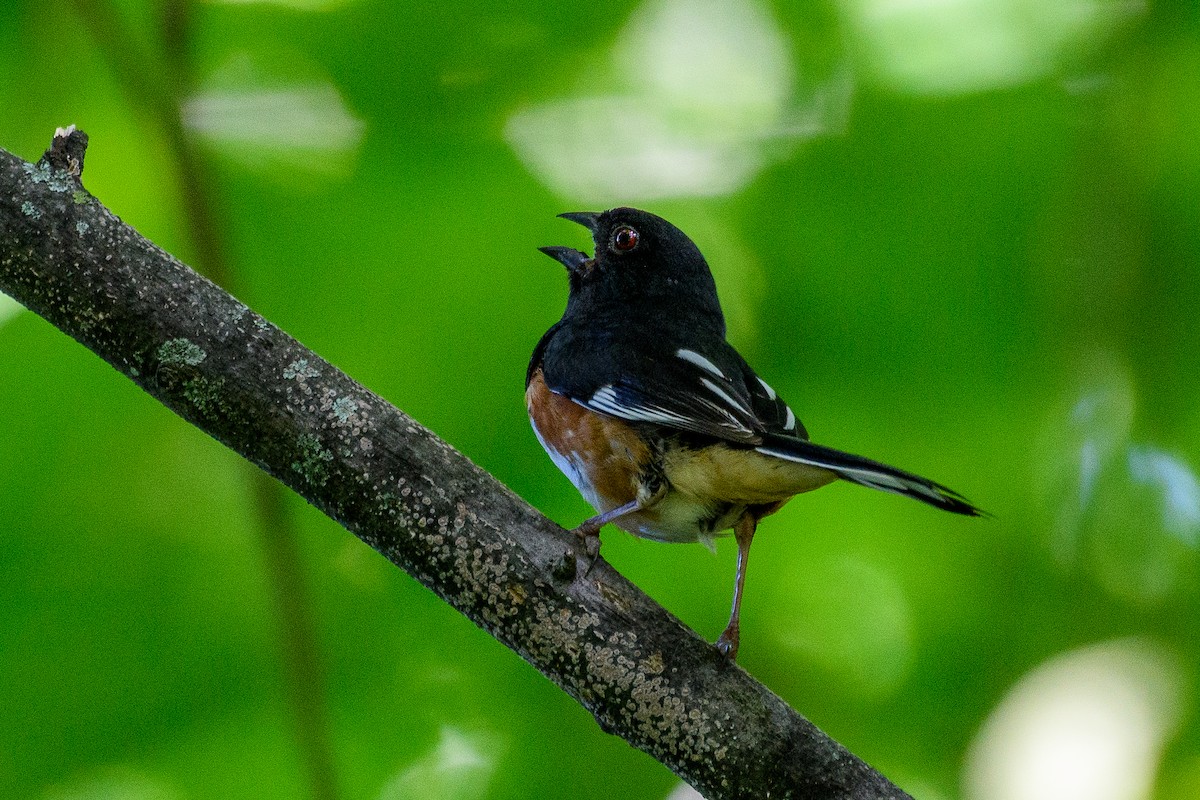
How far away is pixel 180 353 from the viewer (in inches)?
80.8

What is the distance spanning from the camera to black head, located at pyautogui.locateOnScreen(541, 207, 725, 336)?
3379mm

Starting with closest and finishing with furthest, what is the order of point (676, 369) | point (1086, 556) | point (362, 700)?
point (676, 369), point (362, 700), point (1086, 556)

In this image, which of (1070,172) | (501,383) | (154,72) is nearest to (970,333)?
(1070,172)

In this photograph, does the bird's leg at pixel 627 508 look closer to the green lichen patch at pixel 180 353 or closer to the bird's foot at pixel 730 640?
the bird's foot at pixel 730 640

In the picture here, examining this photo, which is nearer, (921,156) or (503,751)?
(503,751)

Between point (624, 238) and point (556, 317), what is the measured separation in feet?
1.20

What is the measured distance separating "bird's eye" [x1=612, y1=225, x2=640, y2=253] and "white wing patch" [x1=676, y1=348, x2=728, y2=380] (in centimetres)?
58

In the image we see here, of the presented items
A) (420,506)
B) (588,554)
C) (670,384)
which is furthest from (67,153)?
(670,384)

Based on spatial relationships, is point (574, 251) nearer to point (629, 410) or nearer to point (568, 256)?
point (568, 256)

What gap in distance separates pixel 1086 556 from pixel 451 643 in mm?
1882

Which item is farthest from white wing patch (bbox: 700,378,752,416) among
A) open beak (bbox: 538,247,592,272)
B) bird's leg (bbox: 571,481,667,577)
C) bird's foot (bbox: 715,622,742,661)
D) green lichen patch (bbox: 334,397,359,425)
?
green lichen patch (bbox: 334,397,359,425)

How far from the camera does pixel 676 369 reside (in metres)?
2.84

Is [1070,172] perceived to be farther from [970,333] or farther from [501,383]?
[501,383]

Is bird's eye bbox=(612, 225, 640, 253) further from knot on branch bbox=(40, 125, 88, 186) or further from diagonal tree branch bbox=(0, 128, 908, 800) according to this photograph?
knot on branch bbox=(40, 125, 88, 186)
